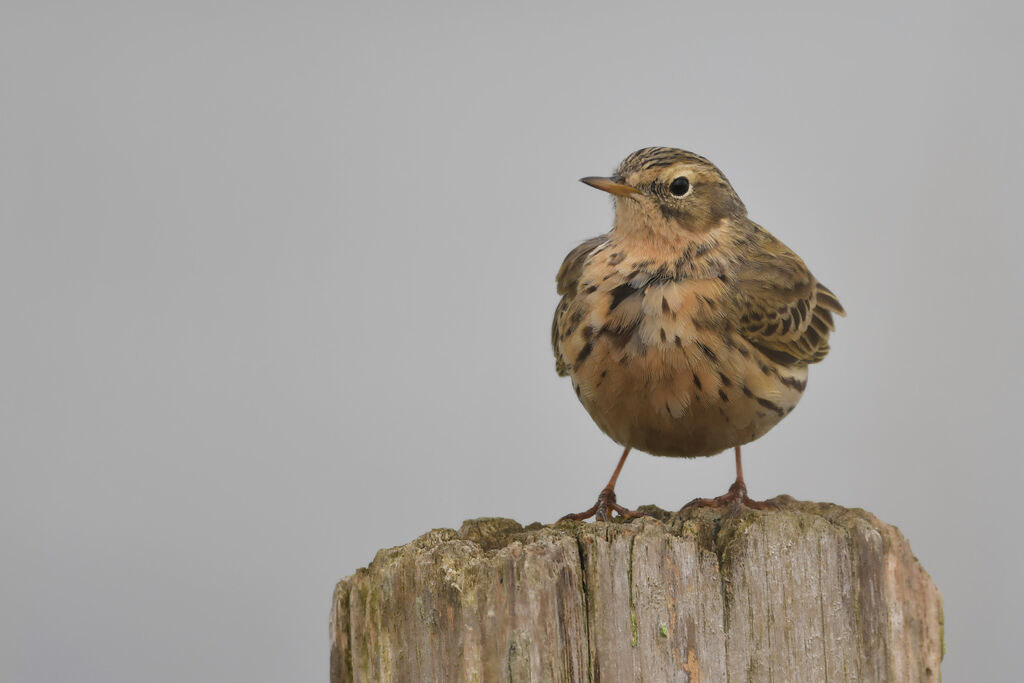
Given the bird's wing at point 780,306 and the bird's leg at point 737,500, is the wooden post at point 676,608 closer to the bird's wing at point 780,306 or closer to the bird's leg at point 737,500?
the bird's leg at point 737,500

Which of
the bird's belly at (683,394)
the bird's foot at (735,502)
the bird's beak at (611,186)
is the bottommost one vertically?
the bird's foot at (735,502)

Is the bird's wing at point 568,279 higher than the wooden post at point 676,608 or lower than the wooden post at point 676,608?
higher

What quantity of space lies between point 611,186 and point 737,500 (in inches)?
67.7

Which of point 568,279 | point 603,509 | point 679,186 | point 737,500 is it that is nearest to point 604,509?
point 603,509

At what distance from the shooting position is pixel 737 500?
5.21 m

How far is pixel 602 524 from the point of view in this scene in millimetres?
3832

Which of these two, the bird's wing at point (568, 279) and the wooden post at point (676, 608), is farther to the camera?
the bird's wing at point (568, 279)

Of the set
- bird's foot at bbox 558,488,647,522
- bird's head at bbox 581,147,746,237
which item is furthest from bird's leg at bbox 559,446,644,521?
bird's head at bbox 581,147,746,237

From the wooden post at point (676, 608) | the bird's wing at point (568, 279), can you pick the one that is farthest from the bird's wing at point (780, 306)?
the wooden post at point (676, 608)

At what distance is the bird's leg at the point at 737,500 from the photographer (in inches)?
197

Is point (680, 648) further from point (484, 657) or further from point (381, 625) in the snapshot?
point (381, 625)

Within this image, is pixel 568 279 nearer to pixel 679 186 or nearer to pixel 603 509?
pixel 679 186

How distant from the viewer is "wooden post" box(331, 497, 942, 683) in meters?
3.45

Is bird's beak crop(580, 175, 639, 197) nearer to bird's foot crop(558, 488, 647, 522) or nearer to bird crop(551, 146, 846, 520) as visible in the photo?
bird crop(551, 146, 846, 520)
